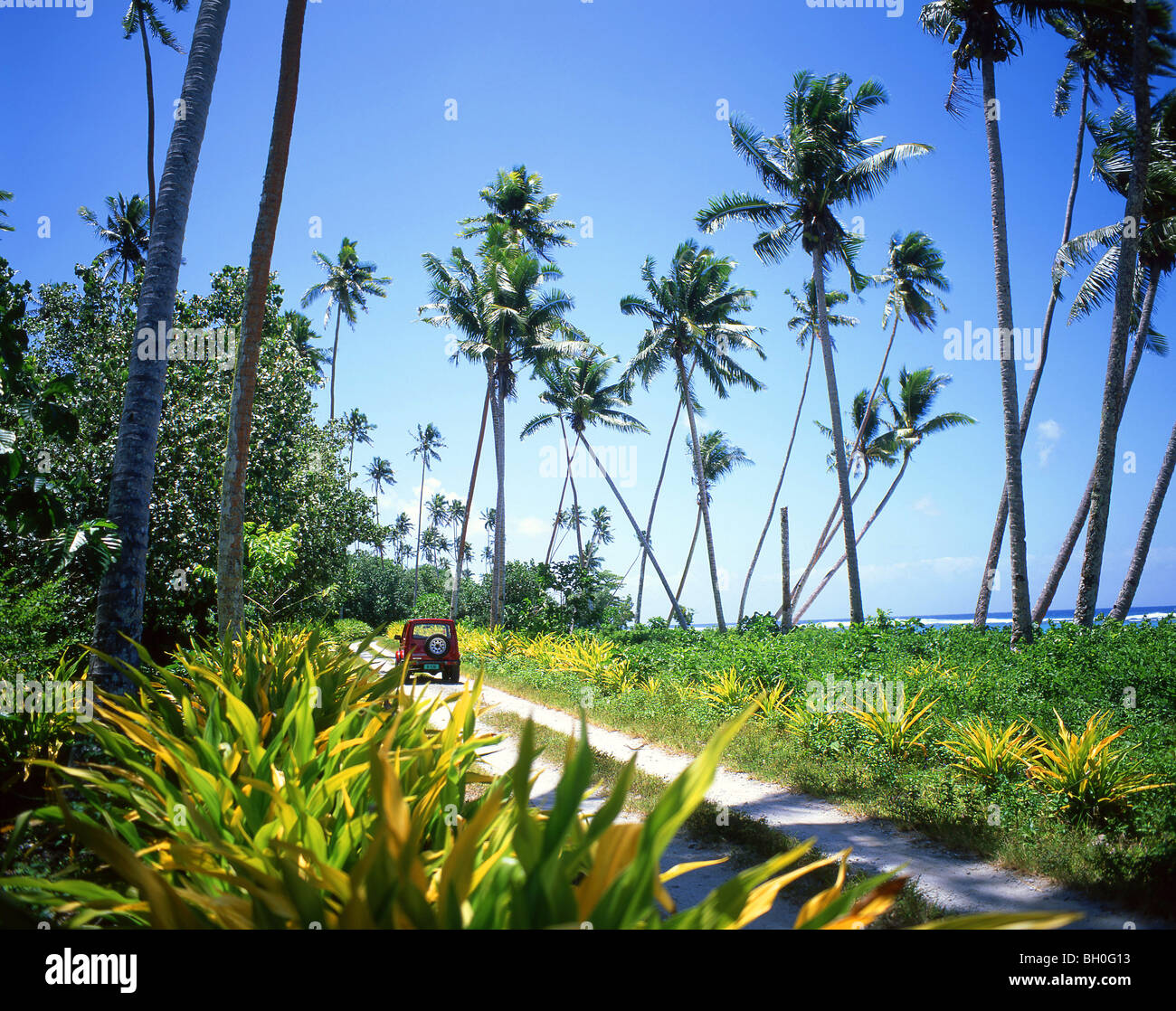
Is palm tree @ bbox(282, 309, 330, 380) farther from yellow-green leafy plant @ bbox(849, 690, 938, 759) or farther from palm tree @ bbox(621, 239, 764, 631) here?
yellow-green leafy plant @ bbox(849, 690, 938, 759)

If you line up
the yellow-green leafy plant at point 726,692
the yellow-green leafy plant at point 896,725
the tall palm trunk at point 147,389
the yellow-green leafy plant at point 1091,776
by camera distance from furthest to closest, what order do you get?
the yellow-green leafy plant at point 726,692
the yellow-green leafy plant at point 896,725
the tall palm trunk at point 147,389
the yellow-green leafy plant at point 1091,776

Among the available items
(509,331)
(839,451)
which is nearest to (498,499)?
(509,331)

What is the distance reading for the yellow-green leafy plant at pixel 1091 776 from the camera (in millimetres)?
4480

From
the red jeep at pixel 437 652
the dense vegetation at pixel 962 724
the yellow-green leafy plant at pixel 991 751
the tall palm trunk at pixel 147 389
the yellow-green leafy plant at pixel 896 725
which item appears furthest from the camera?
the red jeep at pixel 437 652

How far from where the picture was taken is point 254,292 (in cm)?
789

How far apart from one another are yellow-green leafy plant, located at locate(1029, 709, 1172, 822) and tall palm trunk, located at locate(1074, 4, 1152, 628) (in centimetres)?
783

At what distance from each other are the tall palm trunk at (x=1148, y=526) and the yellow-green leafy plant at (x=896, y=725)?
1078 cm

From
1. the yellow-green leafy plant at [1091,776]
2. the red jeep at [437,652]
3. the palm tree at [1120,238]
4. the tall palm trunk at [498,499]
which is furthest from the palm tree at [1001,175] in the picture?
the tall palm trunk at [498,499]

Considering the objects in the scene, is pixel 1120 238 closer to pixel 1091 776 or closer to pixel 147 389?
pixel 1091 776

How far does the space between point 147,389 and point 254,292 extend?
2739mm

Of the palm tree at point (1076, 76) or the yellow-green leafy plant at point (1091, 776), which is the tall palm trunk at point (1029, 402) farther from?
the yellow-green leafy plant at point (1091, 776)
